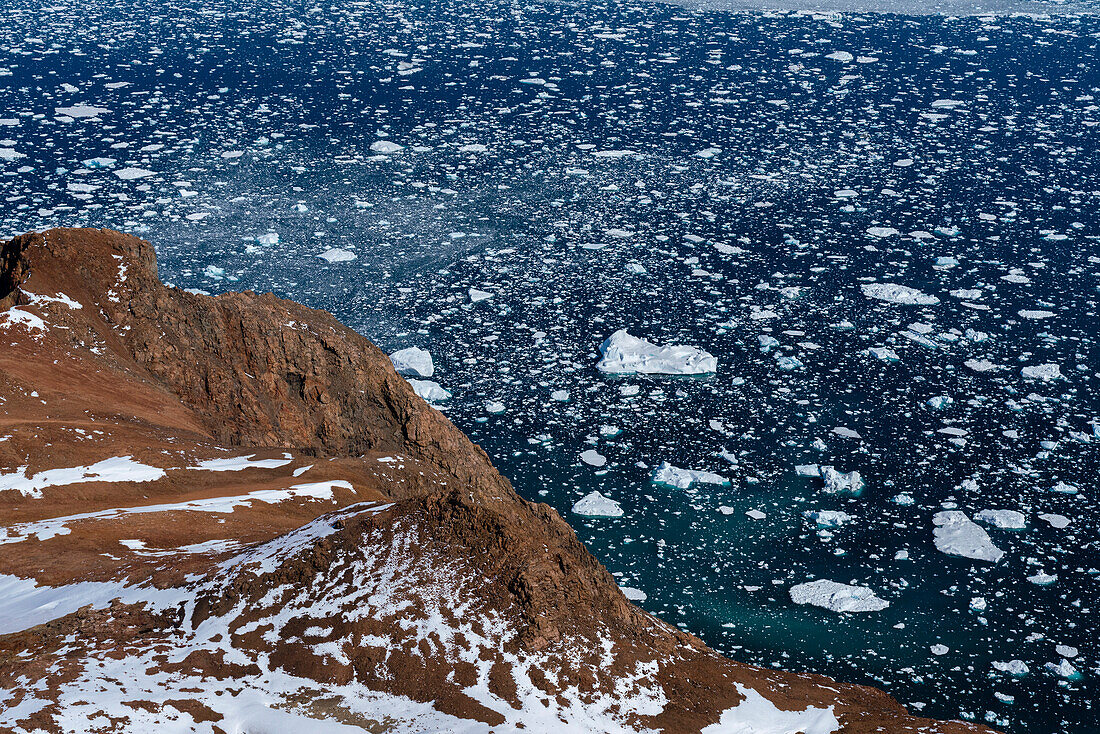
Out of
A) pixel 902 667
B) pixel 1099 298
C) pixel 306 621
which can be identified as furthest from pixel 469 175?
pixel 306 621

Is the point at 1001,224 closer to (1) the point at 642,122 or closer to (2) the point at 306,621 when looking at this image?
(1) the point at 642,122

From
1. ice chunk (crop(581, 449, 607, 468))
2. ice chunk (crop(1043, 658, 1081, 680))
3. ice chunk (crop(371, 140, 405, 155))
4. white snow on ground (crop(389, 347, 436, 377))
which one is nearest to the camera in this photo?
ice chunk (crop(1043, 658, 1081, 680))

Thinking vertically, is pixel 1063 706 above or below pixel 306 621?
below

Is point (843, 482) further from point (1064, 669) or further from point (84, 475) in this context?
point (84, 475)

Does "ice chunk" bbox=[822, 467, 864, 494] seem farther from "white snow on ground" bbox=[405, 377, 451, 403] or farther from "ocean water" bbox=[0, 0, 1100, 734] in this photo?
"white snow on ground" bbox=[405, 377, 451, 403]

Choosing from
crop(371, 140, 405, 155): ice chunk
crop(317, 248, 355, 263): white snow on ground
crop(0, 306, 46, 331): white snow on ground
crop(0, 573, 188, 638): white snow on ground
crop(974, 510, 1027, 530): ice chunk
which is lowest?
crop(317, 248, 355, 263): white snow on ground

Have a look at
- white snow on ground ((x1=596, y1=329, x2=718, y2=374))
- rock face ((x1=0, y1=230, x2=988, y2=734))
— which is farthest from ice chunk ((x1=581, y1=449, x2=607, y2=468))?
rock face ((x1=0, y1=230, x2=988, y2=734))
